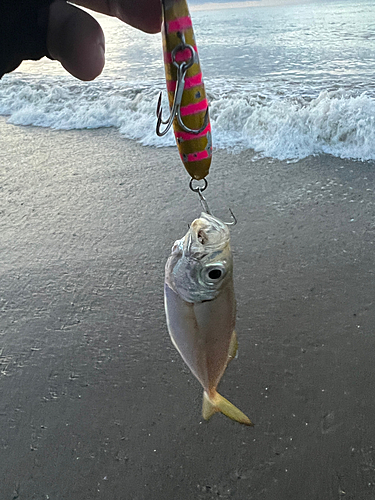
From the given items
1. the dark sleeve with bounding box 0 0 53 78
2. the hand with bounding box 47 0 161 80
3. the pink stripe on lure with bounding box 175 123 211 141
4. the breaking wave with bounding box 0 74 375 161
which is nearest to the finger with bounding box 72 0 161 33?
the hand with bounding box 47 0 161 80

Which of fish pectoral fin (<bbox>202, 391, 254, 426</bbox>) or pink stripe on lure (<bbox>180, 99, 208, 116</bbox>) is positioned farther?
fish pectoral fin (<bbox>202, 391, 254, 426</bbox>)

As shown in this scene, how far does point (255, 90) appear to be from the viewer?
663 cm

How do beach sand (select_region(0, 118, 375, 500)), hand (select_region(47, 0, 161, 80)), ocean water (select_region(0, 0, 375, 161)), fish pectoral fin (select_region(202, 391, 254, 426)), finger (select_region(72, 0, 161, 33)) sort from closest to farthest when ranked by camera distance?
finger (select_region(72, 0, 161, 33)) → hand (select_region(47, 0, 161, 80)) → fish pectoral fin (select_region(202, 391, 254, 426)) → beach sand (select_region(0, 118, 375, 500)) → ocean water (select_region(0, 0, 375, 161))

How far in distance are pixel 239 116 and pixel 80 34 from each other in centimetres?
439

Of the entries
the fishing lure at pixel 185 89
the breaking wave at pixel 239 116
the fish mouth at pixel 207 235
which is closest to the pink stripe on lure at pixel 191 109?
the fishing lure at pixel 185 89

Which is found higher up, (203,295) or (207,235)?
(207,235)

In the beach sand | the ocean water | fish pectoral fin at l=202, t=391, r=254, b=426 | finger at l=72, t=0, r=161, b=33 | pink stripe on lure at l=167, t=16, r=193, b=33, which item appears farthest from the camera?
the ocean water

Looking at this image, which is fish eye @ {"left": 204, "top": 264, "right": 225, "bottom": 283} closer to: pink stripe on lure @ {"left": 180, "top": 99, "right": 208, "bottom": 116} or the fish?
the fish

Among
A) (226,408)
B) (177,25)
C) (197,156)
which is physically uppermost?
(177,25)

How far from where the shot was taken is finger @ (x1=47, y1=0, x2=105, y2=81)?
128 centimetres

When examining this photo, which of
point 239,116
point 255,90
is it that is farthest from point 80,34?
point 255,90

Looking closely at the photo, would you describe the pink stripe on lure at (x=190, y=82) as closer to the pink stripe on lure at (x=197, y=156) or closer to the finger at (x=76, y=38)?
the pink stripe on lure at (x=197, y=156)

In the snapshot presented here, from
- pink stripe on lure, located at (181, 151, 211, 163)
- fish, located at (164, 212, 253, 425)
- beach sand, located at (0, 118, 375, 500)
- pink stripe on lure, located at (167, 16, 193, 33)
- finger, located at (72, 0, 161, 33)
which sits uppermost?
pink stripe on lure, located at (167, 16, 193, 33)

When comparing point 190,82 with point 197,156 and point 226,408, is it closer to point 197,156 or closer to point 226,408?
point 197,156
